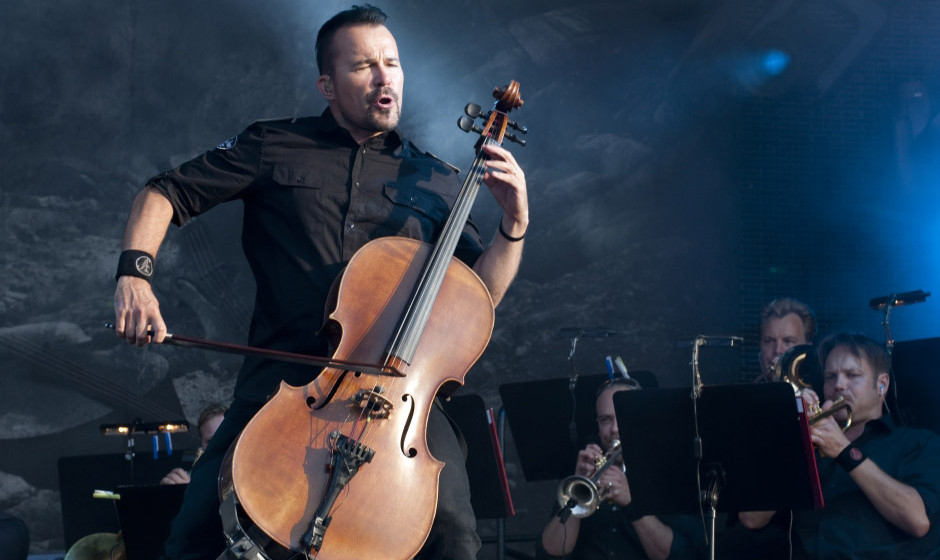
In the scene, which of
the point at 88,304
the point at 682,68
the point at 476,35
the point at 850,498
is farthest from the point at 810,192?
the point at 88,304

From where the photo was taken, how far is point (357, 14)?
8.26 ft

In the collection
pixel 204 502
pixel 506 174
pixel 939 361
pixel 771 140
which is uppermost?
pixel 771 140

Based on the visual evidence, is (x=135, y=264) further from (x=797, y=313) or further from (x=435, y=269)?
(x=797, y=313)

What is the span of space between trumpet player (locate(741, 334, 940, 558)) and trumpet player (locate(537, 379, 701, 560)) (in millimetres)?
481

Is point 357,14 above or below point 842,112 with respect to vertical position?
below

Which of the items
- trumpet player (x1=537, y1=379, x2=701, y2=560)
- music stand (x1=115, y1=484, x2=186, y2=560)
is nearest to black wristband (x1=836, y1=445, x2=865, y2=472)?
trumpet player (x1=537, y1=379, x2=701, y2=560)

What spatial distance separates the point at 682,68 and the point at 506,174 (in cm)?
451

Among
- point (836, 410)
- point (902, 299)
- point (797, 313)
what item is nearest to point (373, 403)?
point (836, 410)

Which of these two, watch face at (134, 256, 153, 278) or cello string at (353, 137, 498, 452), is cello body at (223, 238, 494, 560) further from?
watch face at (134, 256, 153, 278)

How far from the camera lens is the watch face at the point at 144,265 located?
210cm

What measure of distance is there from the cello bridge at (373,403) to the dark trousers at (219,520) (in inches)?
7.0

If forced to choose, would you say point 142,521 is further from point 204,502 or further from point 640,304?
point 640,304

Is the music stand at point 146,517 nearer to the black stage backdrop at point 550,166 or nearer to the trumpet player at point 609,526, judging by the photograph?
the trumpet player at point 609,526

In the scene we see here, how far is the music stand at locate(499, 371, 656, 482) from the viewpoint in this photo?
4.82 m
